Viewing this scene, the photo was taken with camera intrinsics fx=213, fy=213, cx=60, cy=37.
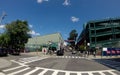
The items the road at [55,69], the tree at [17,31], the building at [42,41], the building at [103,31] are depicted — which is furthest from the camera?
the building at [42,41]

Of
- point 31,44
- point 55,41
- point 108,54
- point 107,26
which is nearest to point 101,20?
point 107,26

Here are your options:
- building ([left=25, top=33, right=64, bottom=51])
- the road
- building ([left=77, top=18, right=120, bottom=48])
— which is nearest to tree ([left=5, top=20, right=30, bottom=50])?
building ([left=77, top=18, right=120, bottom=48])

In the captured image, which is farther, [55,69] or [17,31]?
[17,31]

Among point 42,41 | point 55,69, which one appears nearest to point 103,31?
point 42,41

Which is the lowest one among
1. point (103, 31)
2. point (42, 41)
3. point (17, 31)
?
point (42, 41)

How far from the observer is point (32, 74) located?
1490 centimetres

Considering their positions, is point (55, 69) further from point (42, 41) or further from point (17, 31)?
point (42, 41)

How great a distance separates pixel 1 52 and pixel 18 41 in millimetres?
31354

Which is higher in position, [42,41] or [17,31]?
[17,31]

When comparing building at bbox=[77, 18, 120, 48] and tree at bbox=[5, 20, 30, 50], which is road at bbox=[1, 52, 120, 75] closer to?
tree at bbox=[5, 20, 30, 50]

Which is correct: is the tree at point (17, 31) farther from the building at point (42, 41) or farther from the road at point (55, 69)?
the road at point (55, 69)

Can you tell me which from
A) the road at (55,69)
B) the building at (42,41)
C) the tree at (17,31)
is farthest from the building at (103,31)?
the road at (55,69)

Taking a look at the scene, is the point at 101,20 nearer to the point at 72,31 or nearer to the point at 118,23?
the point at 118,23

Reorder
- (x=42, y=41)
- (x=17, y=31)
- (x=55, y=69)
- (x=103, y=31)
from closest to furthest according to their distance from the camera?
(x=55, y=69) → (x=17, y=31) → (x=103, y=31) → (x=42, y=41)
